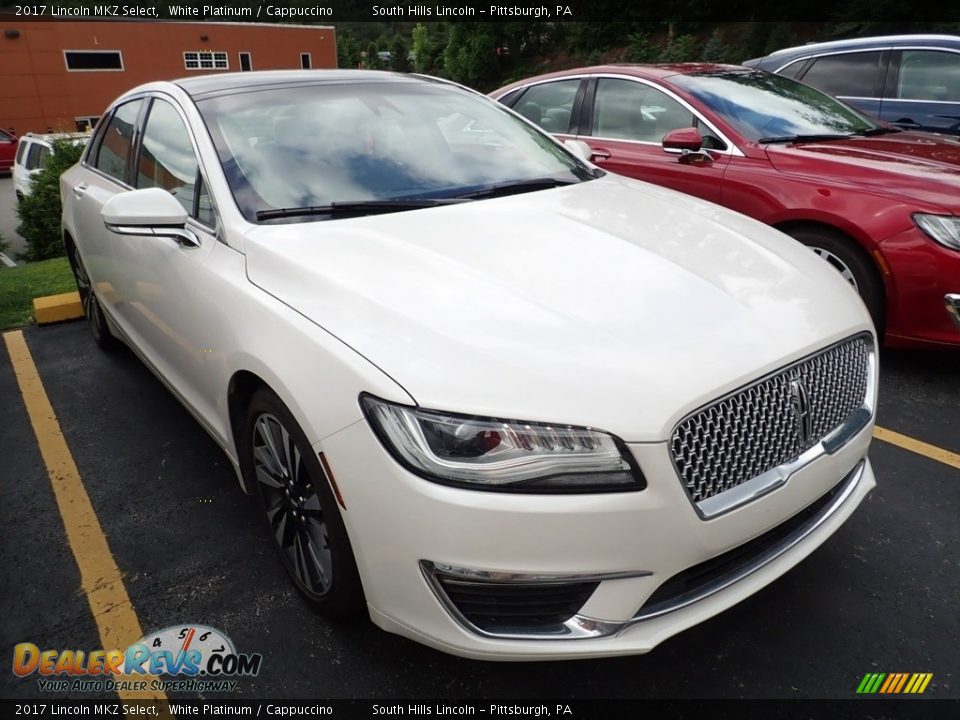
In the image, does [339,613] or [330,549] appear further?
[339,613]

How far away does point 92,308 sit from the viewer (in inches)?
174

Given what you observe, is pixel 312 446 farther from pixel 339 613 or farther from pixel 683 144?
pixel 683 144

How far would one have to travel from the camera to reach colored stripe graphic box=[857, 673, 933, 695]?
1926 millimetres

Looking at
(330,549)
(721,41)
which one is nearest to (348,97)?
(330,549)

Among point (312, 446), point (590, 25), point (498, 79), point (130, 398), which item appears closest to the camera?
point (312, 446)

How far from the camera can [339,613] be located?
2.06 m

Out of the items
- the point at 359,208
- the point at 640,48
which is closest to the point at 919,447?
the point at 359,208

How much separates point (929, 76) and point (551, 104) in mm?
3286

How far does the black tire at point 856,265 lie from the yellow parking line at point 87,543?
351 cm

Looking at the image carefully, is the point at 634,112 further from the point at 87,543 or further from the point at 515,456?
the point at 87,543

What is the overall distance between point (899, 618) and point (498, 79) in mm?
50285

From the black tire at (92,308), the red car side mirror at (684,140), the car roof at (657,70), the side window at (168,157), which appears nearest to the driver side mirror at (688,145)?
the red car side mirror at (684,140)

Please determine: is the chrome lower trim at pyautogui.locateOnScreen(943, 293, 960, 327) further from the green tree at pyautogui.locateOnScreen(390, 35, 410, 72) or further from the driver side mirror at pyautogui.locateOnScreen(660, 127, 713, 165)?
the green tree at pyautogui.locateOnScreen(390, 35, 410, 72)

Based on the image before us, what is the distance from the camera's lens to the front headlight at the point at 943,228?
3.37 metres
